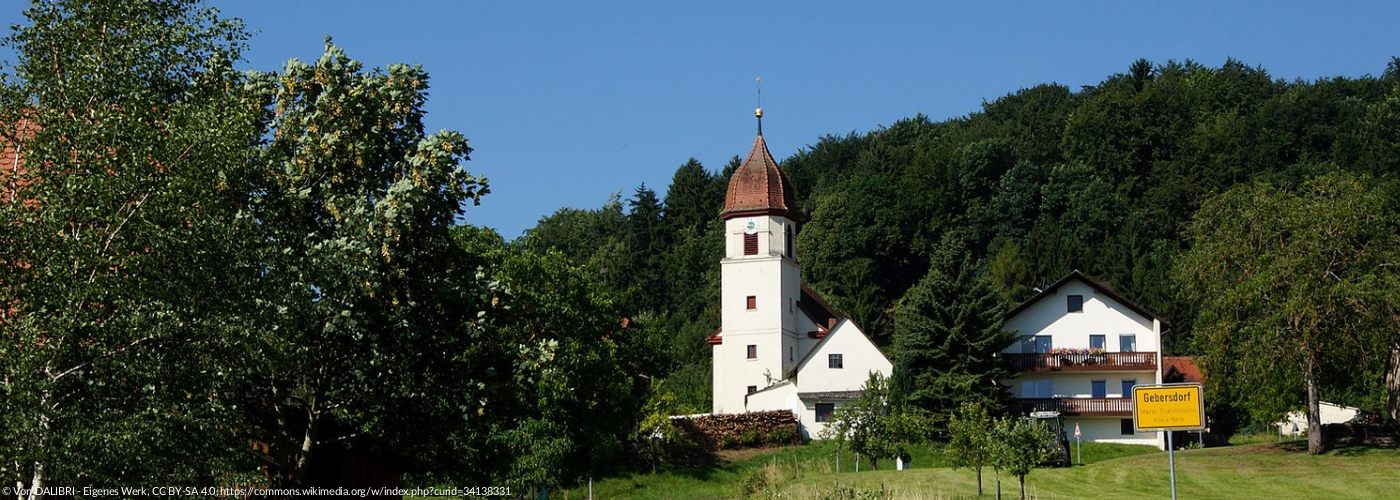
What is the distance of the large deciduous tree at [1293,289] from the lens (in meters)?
42.0

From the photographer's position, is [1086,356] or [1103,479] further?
[1086,356]

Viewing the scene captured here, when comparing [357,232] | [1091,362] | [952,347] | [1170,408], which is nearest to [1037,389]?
[1091,362]

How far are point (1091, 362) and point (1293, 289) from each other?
676 inches

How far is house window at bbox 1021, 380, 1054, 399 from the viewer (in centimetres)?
6009

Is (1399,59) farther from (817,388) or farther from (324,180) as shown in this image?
(324,180)

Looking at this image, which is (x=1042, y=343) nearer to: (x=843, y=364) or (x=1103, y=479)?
(x=843, y=364)

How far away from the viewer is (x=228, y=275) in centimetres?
1583

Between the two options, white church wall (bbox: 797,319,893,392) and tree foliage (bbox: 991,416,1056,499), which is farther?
white church wall (bbox: 797,319,893,392)

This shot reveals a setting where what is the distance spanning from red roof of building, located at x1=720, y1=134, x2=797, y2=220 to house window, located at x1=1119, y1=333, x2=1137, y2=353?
1594 centimetres

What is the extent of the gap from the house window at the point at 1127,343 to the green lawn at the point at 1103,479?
30.2 ft

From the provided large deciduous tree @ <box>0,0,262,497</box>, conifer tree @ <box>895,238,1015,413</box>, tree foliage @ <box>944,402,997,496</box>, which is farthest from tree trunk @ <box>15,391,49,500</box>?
conifer tree @ <box>895,238,1015,413</box>

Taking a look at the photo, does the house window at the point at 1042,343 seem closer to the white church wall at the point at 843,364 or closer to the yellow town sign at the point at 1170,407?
the white church wall at the point at 843,364

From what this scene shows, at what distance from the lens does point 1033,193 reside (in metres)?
106

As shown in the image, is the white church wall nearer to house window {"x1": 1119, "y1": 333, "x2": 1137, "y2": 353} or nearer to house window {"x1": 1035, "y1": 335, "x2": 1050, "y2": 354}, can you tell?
house window {"x1": 1035, "y1": 335, "x2": 1050, "y2": 354}
